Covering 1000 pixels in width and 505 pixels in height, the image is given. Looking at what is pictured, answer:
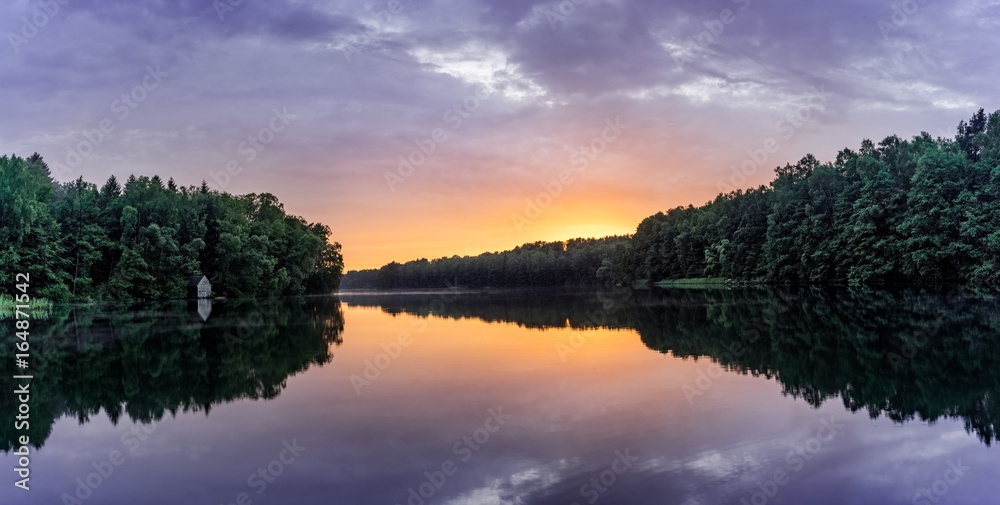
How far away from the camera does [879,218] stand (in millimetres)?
64500

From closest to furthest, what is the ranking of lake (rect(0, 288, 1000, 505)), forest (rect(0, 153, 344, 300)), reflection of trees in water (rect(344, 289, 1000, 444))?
lake (rect(0, 288, 1000, 505))
reflection of trees in water (rect(344, 289, 1000, 444))
forest (rect(0, 153, 344, 300))

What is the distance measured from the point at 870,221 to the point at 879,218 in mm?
1822

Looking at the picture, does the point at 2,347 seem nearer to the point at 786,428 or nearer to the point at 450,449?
the point at 450,449

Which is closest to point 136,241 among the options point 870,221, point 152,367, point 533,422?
point 152,367

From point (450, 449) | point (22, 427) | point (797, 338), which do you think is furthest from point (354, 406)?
point (797, 338)

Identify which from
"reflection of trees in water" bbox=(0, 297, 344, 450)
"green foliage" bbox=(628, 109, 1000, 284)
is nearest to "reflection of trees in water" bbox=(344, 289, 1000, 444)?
"reflection of trees in water" bbox=(0, 297, 344, 450)

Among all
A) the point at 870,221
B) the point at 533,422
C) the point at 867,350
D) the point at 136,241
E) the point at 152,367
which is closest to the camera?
the point at 533,422

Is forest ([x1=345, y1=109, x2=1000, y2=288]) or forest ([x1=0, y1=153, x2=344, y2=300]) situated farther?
forest ([x1=0, y1=153, x2=344, y2=300])

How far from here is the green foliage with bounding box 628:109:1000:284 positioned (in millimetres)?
53688

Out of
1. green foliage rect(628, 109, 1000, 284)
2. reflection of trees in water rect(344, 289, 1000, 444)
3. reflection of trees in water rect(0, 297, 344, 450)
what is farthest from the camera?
green foliage rect(628, 109, 1000, 284)

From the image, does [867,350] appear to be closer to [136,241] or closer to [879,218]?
[879,218]

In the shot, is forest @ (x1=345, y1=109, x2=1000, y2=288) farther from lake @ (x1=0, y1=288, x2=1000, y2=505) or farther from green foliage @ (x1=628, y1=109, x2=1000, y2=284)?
lake @ (x1=0, y1=288, x2=1000, y2=505)

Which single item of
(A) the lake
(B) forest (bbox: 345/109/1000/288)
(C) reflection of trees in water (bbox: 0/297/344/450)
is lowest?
(A) the lake

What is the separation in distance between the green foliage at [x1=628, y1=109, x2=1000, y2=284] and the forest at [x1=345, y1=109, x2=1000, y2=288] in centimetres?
13
